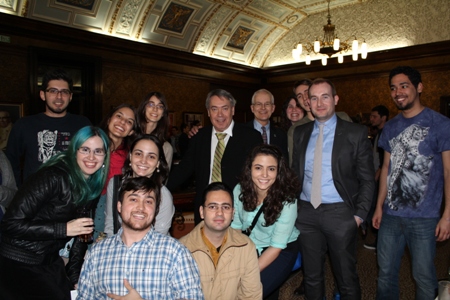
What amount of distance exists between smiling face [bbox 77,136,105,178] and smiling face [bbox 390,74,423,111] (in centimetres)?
241

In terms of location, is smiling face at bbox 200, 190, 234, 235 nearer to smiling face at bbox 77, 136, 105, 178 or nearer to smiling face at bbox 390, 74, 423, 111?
smiling face at bbox 77, 136, 105, 178

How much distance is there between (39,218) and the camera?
228cm

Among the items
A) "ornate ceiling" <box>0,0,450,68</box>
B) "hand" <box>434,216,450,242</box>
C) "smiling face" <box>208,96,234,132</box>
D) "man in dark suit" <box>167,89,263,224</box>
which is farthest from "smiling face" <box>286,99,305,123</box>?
"ornate ceiling" <box>0,0,450,68</box>

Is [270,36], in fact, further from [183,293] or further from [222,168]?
[183,293]

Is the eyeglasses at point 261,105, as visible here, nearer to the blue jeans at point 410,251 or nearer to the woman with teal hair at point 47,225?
the blue jeans at point 410,251

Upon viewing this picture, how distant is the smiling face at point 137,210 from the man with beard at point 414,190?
78.7 inches

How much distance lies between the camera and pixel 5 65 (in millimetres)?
8641

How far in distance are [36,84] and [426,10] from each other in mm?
11683

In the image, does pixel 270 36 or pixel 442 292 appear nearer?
pixel 442 292

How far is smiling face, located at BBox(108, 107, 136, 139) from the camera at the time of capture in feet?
10.7

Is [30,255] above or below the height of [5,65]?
below

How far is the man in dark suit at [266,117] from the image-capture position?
155 inches

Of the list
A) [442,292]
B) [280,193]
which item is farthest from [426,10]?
[442,292]

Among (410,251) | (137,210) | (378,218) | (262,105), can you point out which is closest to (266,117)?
(262,105)
